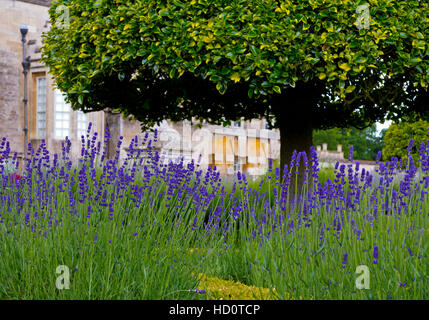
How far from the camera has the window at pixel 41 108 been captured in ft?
72.9

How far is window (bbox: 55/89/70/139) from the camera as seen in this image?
21.8 m

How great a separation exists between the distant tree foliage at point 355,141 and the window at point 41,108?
96.5 feet

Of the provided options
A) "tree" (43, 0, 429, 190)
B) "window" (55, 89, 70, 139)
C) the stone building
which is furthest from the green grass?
"window" (55, 89, 70, 139)

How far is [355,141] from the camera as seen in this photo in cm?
5997

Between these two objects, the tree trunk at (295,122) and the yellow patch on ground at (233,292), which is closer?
the yellow patch on ground at (233,292)

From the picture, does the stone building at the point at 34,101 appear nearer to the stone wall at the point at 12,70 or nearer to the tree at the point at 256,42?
the stone wall at the point at 12,70

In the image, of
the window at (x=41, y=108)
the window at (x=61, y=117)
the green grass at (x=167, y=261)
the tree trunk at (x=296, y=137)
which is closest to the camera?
the green grass at (x=167, y=261)

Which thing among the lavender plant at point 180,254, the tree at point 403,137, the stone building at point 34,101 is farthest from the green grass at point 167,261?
the tree at point 403,137

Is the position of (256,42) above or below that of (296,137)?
above

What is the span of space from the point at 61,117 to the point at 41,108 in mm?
1179

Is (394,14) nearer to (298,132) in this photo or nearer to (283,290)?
(298,132)

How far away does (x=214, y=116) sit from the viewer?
916 cm

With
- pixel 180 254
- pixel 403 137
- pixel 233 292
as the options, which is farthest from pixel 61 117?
pixel 233 292

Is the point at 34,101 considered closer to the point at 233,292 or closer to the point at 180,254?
the point at 180,254
